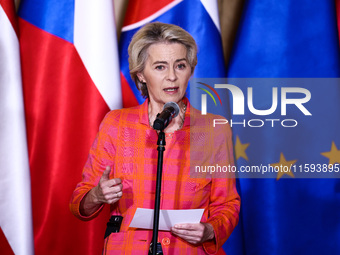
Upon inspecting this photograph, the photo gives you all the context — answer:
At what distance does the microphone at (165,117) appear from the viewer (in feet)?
3.99

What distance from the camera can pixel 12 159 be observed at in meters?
2.11

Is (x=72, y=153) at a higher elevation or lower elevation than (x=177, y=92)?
lower

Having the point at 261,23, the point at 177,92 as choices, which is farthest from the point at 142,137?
the point at 261,23

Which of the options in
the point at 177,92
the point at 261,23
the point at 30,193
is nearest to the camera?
the point at 177,92

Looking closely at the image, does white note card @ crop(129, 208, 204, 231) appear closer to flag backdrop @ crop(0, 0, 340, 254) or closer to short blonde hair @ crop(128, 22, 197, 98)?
short blonde hair @ crop(128, 22, 197, 98)

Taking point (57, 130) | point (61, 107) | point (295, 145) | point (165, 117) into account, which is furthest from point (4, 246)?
point (295, 145)

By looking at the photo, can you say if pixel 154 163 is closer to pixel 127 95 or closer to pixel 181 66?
pixel 181 66


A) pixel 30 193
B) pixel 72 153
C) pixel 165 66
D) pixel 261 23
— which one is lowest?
pixel 30 193

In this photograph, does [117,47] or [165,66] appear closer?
[165,66]

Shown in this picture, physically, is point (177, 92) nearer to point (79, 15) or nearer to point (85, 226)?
point (79, 15)

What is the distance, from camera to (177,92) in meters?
1.77

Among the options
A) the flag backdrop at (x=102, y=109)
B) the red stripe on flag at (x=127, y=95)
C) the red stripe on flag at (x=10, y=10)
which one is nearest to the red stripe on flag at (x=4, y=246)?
the flag backdrop at (x=102, y=109)

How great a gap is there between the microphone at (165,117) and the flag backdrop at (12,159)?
3.41ft

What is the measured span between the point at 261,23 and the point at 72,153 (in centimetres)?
117
